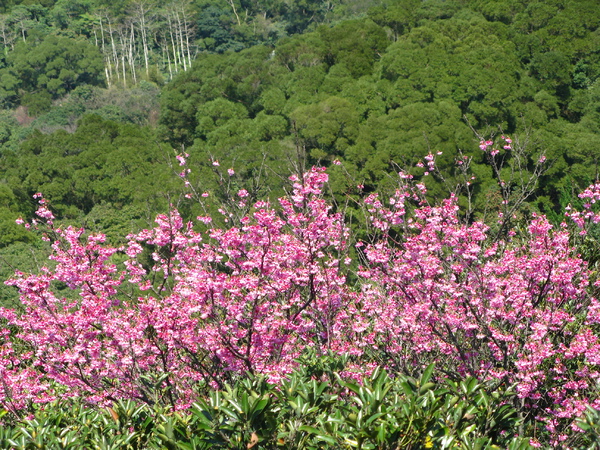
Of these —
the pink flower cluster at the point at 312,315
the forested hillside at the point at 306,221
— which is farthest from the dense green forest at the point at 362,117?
the pink flower cluster at the point at 312,315

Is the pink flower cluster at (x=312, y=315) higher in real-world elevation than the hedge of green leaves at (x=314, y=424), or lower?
lower

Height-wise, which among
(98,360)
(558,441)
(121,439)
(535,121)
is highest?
(121,439)

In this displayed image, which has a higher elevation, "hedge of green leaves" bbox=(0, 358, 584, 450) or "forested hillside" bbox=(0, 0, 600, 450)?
"hedge of green leaves" bbox=(0, 358, 584, 450)

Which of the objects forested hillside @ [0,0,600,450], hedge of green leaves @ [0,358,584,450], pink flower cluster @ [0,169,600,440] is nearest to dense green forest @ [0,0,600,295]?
forested hillside @ [0,0,600,450]

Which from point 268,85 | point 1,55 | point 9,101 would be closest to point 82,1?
point 1,55

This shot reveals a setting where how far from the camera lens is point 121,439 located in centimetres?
416

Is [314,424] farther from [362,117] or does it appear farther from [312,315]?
[362,117]

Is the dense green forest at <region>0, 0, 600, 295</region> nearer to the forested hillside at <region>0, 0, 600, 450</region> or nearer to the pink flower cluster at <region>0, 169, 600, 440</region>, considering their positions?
the forested hillside at <region>0, 0, 600, 450</region>

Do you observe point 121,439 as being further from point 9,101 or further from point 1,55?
point 1,55

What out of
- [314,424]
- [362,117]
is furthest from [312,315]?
[362,117]

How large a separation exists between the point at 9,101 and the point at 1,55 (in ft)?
30.4

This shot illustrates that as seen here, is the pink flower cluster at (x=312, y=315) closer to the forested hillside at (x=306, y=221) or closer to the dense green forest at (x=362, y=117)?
the forested hillside at (x=306, y=221)

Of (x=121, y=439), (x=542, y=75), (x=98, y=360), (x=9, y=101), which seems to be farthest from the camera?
(x=9, y=101)

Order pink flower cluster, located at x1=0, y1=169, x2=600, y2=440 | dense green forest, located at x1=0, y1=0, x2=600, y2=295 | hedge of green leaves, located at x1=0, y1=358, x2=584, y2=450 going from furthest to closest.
Result: dense green forest, located at x1=0, y1=0, x2=600, y2=295 → pink flower cluster, located at x1=0, y1=169, x2=600, y2=440 → hedge of green leaves, located at x1=0, y1=358, x2=584, y2=450
